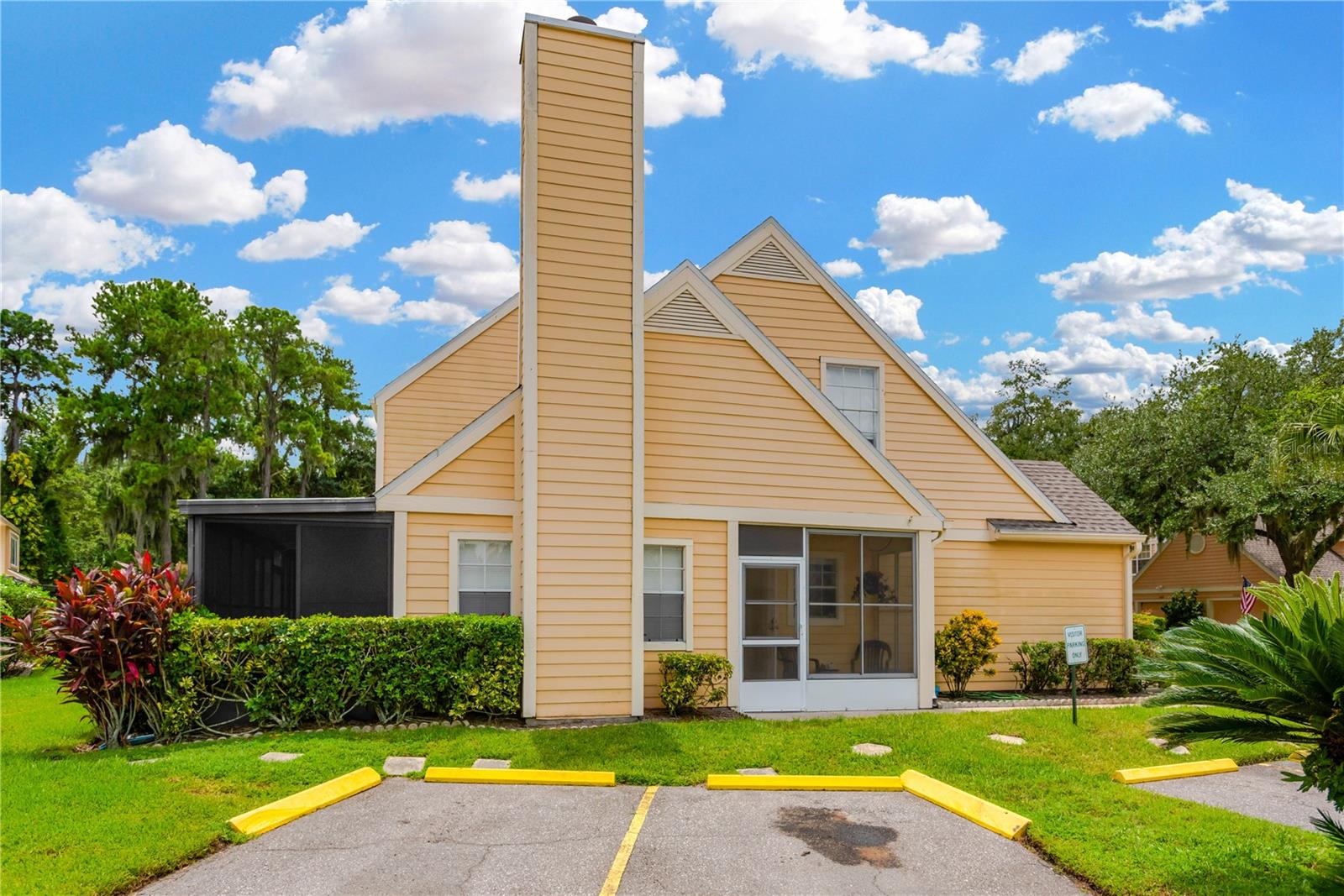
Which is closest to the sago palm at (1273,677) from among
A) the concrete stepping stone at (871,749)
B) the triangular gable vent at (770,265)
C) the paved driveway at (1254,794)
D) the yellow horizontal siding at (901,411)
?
the paved driveway at (1254,794)

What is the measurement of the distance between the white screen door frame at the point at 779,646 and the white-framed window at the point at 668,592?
72cm

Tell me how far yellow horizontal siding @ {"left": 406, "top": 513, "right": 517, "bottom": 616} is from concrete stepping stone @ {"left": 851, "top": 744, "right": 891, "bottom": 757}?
4.58 metres

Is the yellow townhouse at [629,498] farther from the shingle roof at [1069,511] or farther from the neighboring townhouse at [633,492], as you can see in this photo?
the shingle roof at [1069,511]

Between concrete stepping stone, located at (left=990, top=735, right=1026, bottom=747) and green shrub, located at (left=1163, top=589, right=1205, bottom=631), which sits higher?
concrete stepping stone, located at (left=990, top=735, right=1026, bottom=747)

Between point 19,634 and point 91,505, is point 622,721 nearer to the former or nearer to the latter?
point 19,634

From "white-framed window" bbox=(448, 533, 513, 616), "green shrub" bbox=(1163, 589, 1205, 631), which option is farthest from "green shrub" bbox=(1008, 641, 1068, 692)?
"green shrub" bbox=(1163, 589, 1205, 631)

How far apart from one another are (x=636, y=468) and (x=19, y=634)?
6.76m

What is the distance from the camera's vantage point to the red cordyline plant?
9.67 metres

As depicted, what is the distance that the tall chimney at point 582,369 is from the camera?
11.3m

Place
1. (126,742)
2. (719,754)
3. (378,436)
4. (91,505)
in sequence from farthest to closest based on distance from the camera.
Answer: (91,505), (378,436), (126,742), (719,754)

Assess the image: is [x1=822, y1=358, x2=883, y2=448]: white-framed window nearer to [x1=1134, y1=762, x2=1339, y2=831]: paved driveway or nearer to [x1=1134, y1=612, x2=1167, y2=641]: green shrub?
[x1=1134, y1=612, x2=1167, y2=641]: green shrub

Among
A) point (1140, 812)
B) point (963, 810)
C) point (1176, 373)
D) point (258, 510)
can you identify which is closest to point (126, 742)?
point (258, 510)

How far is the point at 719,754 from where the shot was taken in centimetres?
934

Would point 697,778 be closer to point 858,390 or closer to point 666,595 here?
point 666,595
